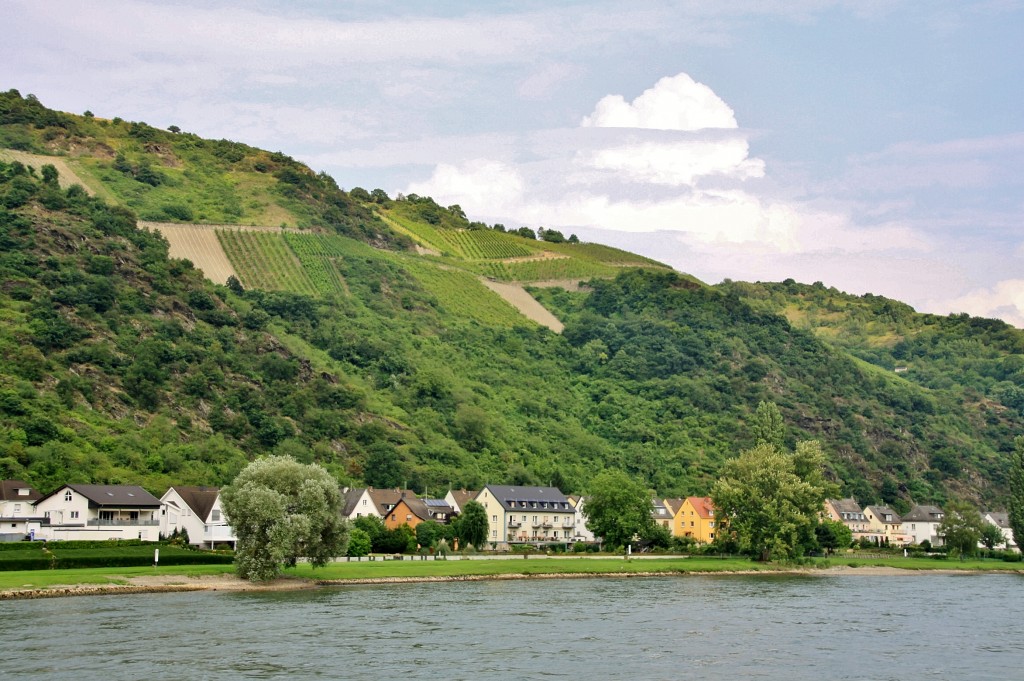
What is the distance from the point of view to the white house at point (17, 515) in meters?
89.4

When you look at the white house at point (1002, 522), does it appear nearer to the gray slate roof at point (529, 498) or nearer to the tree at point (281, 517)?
the gray slate roof at point (529, 498)

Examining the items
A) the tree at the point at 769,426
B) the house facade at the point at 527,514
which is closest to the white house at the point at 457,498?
the house facade at the point at 527,514

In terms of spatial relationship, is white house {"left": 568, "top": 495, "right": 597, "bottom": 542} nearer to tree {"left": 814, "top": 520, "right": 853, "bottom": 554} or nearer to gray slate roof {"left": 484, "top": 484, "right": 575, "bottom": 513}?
gray slate roof {"left": 484, "top": 484, "right": 575, "bottom": 513}

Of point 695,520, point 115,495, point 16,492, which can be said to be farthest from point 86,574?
point 695,520

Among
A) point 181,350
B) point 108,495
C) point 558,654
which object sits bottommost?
point 558,654

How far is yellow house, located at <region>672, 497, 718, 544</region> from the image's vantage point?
143 meters

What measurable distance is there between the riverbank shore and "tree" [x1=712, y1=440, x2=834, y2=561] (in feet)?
8.81

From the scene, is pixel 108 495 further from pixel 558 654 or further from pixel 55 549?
pixel 558 654

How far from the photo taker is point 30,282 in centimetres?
14138

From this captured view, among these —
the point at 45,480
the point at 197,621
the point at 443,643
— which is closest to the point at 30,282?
the point at 45,480

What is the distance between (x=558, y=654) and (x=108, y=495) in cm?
5286

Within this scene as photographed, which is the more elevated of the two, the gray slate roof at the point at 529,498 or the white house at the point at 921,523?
the gray slate roof at the point at 529,498

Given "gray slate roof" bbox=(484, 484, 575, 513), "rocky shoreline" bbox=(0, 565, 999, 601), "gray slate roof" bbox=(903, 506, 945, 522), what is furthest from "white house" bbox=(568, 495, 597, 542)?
"gray slate roof" bbox=(903, 506, 945, 522)

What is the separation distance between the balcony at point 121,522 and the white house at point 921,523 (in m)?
104
